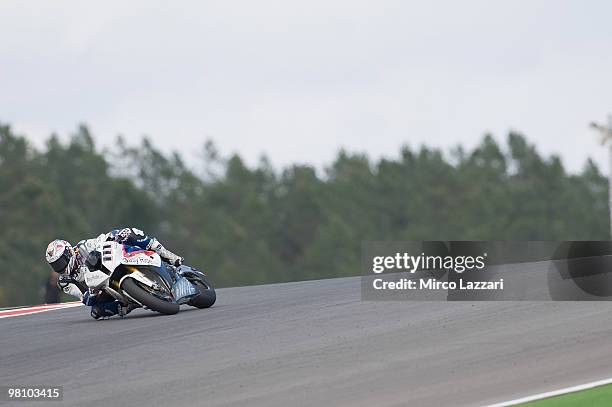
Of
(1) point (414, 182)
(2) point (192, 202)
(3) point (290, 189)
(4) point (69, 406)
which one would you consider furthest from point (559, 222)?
(4) point (69, 406)

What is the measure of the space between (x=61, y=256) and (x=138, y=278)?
132cm

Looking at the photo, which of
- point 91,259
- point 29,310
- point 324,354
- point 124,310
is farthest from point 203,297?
point 29,310

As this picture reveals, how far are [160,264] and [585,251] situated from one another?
18.9ft

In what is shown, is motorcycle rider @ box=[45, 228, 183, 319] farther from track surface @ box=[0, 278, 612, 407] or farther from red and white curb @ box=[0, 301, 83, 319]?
red and white curb @ box=[0, 301, 83, 319]

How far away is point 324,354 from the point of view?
12.0 m

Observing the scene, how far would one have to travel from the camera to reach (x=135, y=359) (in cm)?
1270

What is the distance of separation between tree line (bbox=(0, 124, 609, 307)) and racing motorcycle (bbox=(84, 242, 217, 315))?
194ft

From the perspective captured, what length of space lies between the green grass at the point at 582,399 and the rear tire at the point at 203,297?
7376 millimetres

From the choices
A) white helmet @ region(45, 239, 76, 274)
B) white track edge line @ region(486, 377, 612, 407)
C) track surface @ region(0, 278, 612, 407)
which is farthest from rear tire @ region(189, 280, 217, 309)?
white track edge line @ region(486, 377, 612, 407)

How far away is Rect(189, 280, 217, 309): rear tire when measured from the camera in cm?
1634

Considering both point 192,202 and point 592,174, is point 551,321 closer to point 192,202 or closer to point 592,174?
point 192,202

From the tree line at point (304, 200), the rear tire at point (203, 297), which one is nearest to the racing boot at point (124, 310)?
the rear tire at point (203, 297)

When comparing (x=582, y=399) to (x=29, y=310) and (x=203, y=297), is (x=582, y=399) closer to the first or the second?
(x=203, y=297)

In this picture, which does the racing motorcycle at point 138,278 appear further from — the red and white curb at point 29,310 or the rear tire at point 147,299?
the red and white curb at point 29,310
